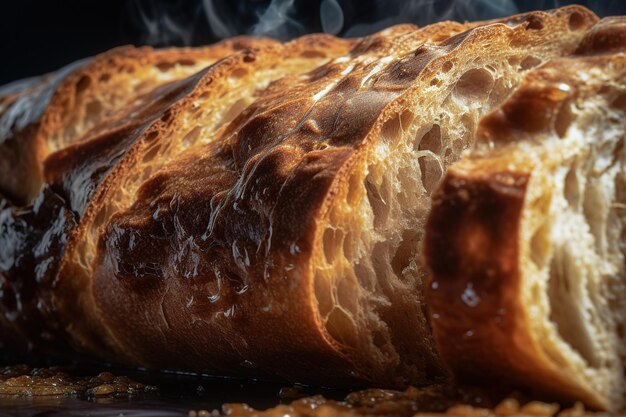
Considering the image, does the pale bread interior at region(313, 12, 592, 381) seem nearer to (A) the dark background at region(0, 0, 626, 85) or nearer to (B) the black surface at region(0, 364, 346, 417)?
(B) the black surface at region(0, 364, 346, 417)

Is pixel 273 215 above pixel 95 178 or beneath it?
above

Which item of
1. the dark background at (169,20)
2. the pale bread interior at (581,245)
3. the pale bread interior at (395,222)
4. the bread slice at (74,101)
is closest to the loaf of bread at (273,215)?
the pale bread interior at (395,222)

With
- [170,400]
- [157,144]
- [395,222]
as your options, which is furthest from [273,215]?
Result: [157,144]

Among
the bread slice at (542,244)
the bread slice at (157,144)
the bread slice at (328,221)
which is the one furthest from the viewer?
the bread slice at (157,144)

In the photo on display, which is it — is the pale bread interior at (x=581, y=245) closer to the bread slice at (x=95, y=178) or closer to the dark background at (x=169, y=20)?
the bread slice at (x=95, y=178)

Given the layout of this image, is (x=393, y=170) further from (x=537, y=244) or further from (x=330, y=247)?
(x=537, y=244)

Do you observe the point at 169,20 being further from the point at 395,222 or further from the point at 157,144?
the point at 395,222

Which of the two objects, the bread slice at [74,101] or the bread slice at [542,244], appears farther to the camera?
the bread slice at [74,101]
